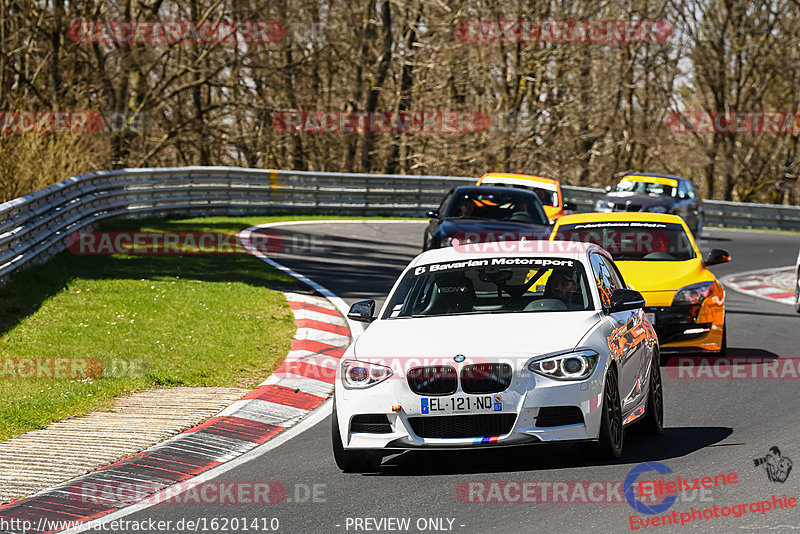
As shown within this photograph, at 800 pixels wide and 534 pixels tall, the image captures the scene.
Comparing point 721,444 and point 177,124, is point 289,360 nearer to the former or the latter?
point 721,444

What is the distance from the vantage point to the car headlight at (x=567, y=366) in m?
7.41

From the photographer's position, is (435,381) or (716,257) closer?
(435,381)

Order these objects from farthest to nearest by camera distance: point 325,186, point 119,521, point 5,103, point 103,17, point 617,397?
point 103,17 < point 325,186 < point 5,103 < point 617,397 < point 119,521

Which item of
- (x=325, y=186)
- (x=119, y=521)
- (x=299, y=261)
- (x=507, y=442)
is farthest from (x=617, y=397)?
(x=325, y=186)

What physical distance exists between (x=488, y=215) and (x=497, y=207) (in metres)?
0.25

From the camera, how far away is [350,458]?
25.4 ft

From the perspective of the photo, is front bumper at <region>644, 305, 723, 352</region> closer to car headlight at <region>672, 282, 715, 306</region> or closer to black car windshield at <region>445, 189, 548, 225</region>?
car headlight at <region>672, 282, 715, 306</region>

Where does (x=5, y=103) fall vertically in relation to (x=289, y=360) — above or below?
above

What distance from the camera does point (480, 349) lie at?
748 cm

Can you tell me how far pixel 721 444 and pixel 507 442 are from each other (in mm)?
1859

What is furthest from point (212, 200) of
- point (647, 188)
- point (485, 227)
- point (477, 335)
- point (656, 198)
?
point (477, 335)

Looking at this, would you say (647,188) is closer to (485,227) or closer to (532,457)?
(485,227)

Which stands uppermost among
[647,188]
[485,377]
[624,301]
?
[624,301]

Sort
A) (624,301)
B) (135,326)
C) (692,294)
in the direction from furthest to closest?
(135,326), (692,294), (624,301)
